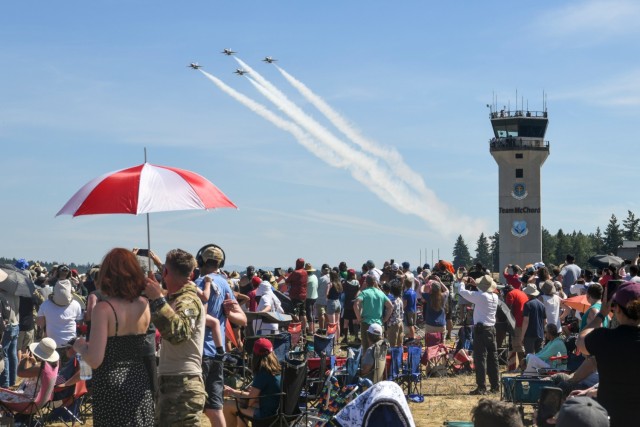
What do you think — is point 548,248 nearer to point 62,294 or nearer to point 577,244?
point 577,244

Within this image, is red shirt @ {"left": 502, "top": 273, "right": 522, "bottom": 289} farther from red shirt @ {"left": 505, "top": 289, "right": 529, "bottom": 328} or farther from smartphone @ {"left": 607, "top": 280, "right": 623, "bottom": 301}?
smartphone @ {"left": 607, "top": 280, "right": 623, "bottom": 301}

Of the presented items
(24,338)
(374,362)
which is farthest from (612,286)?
(24,338)

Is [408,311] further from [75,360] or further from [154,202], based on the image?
[154,202]

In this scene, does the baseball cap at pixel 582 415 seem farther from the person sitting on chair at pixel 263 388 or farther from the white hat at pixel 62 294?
the white hat at pixel 62 294

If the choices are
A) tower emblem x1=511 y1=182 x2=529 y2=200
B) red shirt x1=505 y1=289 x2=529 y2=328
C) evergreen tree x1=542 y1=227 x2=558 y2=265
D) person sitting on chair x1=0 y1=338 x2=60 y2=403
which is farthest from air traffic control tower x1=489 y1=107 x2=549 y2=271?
person sitting on chair x1=0 y1=338 x2=60 y2=403

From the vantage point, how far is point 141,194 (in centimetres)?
752

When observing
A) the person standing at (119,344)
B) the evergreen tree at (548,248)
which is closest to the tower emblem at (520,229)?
the evergreen tree at (548,248)

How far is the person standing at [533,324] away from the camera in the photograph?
14.7 metres

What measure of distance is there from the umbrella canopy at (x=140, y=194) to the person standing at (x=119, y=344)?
67.5 inches

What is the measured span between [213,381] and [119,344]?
2429 millimetres

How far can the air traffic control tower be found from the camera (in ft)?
271

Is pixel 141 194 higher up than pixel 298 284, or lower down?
higher up

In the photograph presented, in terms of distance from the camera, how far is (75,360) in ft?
35.8

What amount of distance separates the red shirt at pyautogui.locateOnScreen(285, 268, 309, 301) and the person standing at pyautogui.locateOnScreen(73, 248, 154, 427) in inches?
585
